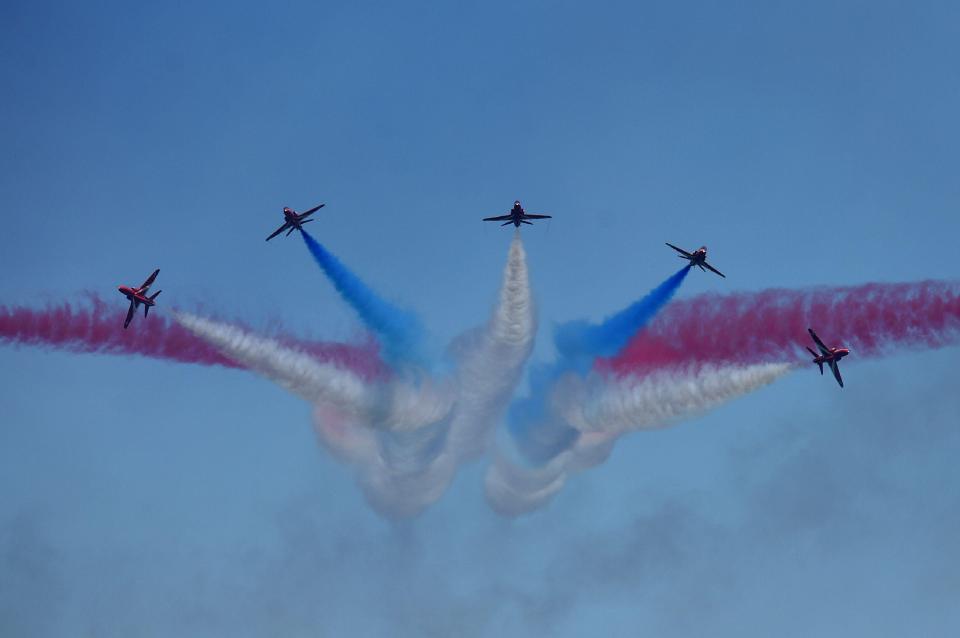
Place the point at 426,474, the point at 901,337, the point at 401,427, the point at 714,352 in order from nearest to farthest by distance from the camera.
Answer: the point at 901,337, the point at 714,352, the point at 401,427, the point at 426,474

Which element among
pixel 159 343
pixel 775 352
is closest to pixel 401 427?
pixel 159 343

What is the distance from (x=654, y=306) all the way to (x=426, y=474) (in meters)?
19.6

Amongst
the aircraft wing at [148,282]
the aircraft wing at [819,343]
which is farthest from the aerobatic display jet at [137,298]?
the aircraft wing at [819,343]

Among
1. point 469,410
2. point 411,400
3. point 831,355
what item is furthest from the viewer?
point 469,410

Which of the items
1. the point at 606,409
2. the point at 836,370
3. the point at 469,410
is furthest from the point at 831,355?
the point at 469,410

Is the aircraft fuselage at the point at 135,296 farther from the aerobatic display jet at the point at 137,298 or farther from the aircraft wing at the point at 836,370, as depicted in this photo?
the aircraft wing at the point at 836,370

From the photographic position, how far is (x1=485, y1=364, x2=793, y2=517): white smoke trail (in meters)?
68.7

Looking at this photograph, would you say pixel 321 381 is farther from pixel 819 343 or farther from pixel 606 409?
pixel 819 343

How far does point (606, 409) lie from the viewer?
73.4 meters

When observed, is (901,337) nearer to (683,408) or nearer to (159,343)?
(683,408)

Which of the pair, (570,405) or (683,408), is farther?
(570,405)

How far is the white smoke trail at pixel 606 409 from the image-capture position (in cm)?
6869

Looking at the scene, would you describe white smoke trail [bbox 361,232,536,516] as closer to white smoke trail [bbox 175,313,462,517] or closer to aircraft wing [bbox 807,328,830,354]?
white smoke trail [bbox 175,313,462,517]

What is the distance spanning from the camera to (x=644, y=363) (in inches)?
2844
